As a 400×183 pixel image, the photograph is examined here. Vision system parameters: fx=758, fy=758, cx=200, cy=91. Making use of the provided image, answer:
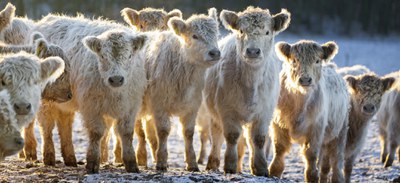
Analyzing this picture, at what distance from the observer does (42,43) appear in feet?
27.1

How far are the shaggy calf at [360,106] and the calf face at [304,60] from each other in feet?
6.15

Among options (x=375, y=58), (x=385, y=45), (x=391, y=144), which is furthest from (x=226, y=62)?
(x=385, y=45)

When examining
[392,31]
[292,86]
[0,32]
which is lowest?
[292,86]

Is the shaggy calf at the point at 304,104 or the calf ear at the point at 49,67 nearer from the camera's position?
the calf ear at the point at 49,67

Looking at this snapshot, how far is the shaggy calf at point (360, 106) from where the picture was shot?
11.2 metres

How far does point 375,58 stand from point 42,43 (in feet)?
94.3

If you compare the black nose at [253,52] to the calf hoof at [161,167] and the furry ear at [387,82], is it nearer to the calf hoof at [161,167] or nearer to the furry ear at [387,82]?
the calf hoof at [161,167]

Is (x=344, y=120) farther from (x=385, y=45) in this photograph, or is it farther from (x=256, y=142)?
(x=385, y=45)

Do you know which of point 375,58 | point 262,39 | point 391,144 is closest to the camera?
point 262,39

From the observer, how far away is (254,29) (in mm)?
9031

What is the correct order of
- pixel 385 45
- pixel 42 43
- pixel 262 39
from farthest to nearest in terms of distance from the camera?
1. pixel 385 45
2. pixel 262 39
3. pixel 42 43

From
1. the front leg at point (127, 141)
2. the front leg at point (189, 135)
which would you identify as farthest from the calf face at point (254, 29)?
the front leg at point (127, 141)

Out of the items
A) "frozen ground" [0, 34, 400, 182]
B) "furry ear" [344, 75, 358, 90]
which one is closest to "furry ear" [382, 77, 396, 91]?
"furry ear" [344, 75, 358, 90]

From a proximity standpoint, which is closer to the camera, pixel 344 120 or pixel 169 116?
pixel 169 116
